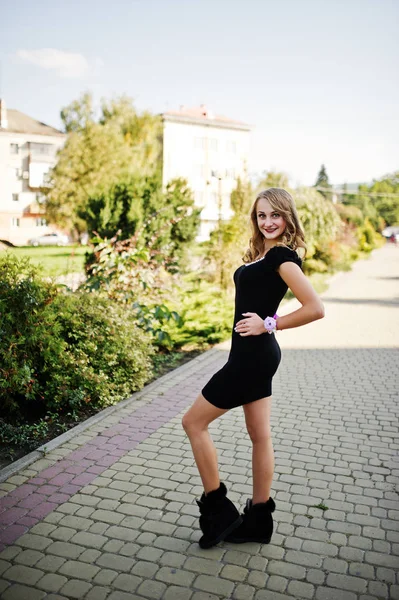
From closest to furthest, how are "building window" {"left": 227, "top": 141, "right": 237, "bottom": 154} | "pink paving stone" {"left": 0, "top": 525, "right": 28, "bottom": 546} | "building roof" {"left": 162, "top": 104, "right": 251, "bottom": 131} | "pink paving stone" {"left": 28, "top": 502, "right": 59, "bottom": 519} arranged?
"pink paving stone" {"left": 0, "top": 525, "right": 28, "bottom": 546} < "pink paving stone" {"left": 28, "top": 502, "right": 59, "bottom": 519} < "building roof" {"left": 162, "top": 104, "right": 251, "bottom": 131} < "building window" {"left": 227, "top": 141, "right": 237, "bottom": 154}

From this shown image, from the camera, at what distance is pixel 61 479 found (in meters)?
4.22

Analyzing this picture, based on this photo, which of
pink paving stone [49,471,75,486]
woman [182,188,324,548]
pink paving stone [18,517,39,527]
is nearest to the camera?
woman [182,188,324,548]

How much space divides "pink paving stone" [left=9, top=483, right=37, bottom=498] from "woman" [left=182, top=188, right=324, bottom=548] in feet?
4.66

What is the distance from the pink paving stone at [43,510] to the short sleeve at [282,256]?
223 centimetres

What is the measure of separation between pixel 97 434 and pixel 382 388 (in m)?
3.72

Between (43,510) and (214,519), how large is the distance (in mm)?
1235

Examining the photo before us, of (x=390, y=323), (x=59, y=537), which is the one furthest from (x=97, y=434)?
(x=390, y=323)

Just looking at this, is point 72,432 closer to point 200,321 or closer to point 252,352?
point 252,352

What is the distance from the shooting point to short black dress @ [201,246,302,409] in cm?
307

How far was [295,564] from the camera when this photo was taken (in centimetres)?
314

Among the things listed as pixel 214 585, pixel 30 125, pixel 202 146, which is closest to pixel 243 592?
pixel 214 585

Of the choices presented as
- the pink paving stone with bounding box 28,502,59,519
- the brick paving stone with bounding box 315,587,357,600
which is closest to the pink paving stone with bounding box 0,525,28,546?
the pink paving stone with bounding box 28,502,59,519

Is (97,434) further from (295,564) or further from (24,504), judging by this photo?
(295,564)

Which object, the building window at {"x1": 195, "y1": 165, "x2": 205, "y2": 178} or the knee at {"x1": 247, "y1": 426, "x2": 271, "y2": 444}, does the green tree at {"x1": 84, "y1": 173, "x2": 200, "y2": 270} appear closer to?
the knee at {"x1": 247, "y1": 426, "x2": 271, "y2": 444}
